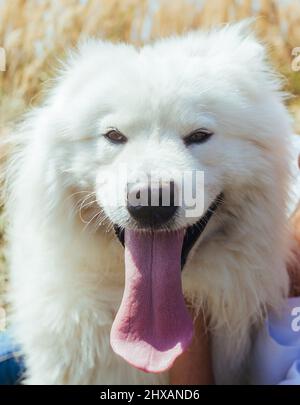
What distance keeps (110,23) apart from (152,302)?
1434mm

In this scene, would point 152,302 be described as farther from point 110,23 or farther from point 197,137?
point 110,23

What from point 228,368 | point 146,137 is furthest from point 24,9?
point 228,368

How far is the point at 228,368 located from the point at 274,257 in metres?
0.39

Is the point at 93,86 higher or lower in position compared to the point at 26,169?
higher

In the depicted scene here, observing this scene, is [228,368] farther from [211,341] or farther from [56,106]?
[56,106]

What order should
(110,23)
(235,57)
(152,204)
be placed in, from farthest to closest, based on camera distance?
(110,23) → (235,57) → (152,204)

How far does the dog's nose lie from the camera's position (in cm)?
146

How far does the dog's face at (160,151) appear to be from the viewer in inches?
61.3

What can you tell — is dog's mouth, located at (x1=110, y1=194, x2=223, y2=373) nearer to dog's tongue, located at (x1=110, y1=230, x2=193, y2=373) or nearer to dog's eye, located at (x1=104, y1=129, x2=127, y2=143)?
dog's tongue, located at (x1=110, y1=230, x2=193, y2=373)

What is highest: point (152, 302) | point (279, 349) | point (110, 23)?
point (110, 23)

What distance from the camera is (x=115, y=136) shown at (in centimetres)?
163

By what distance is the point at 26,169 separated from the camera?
1807 mm

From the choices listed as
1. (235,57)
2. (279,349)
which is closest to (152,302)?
(279,349)

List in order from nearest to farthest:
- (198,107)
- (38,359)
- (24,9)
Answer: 1. (198,107)
2. (38,359)
3. (24,9)
